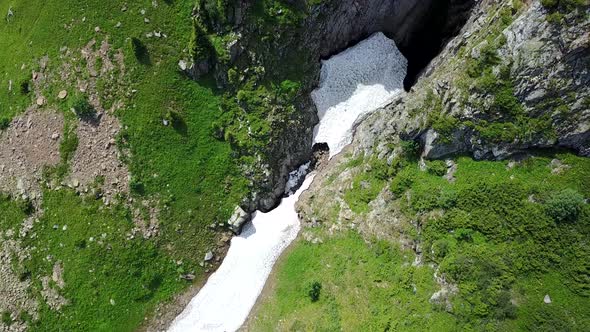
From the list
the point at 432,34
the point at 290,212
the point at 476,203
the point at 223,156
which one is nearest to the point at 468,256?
the point at 476,203

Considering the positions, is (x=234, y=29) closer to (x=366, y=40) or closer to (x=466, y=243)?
(x=366, y=40)

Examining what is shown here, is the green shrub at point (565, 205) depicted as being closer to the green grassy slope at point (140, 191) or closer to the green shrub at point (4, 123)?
the green grassy slope at point (140, 191)

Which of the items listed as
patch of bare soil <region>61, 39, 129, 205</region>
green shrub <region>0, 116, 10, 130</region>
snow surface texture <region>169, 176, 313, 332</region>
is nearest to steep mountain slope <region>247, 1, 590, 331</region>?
snow surface texture <region>169, 176, 313, 332</region>

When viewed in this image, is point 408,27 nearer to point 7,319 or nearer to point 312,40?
point 312,40

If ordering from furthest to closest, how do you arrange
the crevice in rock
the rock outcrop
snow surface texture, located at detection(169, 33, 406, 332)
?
the crevice in rock
the rock outcrop
snow surface texture, located at detection(169, 33, 406, 332)

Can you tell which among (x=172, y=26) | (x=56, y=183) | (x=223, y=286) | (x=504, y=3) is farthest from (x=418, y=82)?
(x=56, y=183)

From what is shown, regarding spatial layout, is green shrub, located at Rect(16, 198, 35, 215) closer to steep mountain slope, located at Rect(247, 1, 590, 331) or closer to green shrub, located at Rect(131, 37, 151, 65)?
green shrub, located at Rect(131, 37, 151, 65)

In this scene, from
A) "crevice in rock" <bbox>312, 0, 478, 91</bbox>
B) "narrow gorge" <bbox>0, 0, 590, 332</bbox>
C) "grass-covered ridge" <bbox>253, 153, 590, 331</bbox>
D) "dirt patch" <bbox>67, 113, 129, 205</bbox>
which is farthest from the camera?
"crevice in rock" <bbox>312, 0, 478, 91</bbox>
